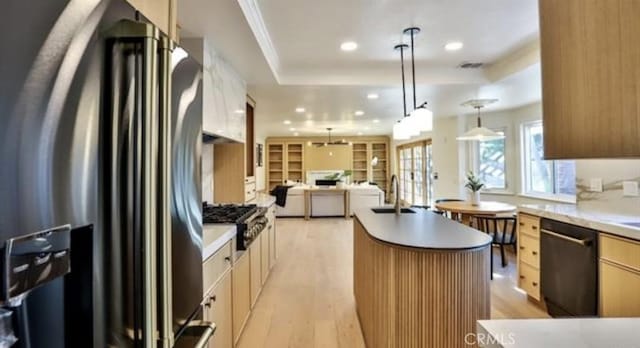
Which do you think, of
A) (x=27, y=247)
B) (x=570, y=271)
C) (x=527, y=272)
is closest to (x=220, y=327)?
(x=27, y=247)

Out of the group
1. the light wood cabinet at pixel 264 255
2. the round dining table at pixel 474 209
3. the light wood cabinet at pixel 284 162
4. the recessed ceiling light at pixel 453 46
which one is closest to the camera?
the recessed ceiling light at pixel 453 46

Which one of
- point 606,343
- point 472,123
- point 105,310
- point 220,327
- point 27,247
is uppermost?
point 472,123

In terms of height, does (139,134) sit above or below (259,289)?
above

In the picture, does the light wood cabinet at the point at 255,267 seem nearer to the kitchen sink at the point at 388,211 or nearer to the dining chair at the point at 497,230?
the kitchen sink at the point at 388,211

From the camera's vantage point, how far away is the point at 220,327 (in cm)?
205

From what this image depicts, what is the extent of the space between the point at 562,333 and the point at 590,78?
25.9 inches

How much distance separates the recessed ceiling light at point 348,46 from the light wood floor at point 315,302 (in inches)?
101

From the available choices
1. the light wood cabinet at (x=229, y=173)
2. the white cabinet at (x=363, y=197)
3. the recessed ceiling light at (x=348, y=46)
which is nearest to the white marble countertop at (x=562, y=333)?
the recessed ceiling light at (x=348, y=46)

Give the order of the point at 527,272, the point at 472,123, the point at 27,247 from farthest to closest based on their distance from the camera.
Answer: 1. the point at 472,123
2. the point at 527,272
3. the point at 27,247

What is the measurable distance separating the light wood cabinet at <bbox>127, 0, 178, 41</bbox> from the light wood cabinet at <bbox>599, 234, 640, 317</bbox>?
2913 mm

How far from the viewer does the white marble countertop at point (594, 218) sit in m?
2.31

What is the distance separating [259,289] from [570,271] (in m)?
Result: 2.71

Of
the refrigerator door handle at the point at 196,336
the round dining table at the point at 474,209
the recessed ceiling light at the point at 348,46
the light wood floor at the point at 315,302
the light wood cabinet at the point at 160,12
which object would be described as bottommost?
the light wood floor at the point at 315,302

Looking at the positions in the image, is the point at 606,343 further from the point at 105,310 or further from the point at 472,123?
the point at 472,123
